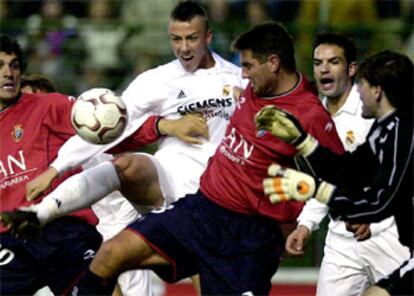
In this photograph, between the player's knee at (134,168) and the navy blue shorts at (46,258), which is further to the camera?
the navy blue shorts at (46,258)

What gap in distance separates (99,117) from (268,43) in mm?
1100

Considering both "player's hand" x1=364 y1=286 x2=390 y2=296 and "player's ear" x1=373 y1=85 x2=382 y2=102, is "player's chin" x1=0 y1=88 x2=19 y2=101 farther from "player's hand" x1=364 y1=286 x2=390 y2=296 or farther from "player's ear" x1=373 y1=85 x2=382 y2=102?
"player's hand" x1=364 y1=286 x2=390 y2=296

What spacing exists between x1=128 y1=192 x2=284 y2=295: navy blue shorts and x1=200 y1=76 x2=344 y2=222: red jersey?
0.09 m

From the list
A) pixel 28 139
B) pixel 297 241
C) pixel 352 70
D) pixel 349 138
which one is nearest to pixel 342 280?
pixel 349 138

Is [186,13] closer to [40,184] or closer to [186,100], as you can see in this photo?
[186,100]

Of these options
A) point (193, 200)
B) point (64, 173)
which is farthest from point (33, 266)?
point (193, 200)

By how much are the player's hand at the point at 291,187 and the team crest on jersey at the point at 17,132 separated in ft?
6.05

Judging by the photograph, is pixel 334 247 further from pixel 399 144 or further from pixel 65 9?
pixel 65 9

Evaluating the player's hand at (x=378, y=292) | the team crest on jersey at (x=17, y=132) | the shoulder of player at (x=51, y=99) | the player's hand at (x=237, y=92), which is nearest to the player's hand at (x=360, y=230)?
the player's hand at (x=378, y=292)

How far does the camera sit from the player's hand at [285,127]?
761cm

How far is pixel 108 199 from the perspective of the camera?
1066 centimetres

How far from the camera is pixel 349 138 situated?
916 cm

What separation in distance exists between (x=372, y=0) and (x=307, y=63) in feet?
3.20

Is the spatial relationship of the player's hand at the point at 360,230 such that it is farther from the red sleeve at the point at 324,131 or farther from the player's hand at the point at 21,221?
the player's hand at the point at 21,221
